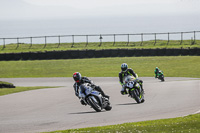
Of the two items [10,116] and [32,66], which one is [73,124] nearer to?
[10,116]

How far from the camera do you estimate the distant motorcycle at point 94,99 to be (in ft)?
55.5

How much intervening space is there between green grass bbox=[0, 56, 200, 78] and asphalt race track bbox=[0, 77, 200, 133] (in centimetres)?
1418

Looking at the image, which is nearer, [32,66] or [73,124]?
[73,124]

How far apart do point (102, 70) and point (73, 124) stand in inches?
1142

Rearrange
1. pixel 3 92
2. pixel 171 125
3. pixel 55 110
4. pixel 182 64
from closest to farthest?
pixel 171 125 < pixel 55 110 < pixel 3 92 < pixel 182 64

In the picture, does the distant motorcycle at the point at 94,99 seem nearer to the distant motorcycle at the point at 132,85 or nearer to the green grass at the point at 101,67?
the distant motorcycle at the point at 132,85

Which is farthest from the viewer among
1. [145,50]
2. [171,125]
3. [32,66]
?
[145,50]

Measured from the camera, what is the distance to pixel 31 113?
18.2 metres

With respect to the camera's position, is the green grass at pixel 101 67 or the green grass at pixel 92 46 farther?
the green grass at pixel 92 46

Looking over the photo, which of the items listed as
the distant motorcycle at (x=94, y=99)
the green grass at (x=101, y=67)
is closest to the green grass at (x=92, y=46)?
the green grass at (x=101, y=67)

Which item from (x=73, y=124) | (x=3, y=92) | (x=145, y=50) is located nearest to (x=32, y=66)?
(x=145, y=50)

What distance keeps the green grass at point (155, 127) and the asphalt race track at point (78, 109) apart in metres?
1.09

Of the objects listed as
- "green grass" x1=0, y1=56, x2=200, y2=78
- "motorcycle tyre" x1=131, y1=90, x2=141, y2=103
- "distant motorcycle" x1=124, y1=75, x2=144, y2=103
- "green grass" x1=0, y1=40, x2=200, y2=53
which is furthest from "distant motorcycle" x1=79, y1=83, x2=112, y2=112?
"green grass" x1=0, y1=40, x2=200, y2=53

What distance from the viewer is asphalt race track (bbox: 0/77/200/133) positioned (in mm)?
15344
